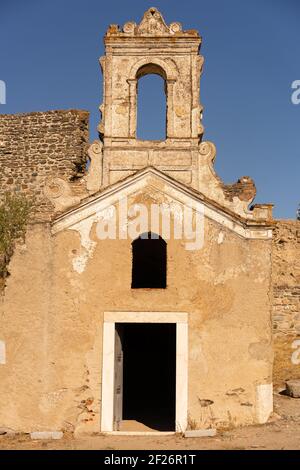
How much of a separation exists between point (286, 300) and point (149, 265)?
423cm

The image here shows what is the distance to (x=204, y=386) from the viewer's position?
9336 millimetres

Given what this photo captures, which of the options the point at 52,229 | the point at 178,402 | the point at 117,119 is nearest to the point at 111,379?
the point at 178,402

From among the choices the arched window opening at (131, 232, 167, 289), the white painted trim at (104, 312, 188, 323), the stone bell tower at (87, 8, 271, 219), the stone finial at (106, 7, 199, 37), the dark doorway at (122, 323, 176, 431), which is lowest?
the dark doorway at (122, 323, 176, 431)

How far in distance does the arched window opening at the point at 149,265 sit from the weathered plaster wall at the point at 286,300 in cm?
365

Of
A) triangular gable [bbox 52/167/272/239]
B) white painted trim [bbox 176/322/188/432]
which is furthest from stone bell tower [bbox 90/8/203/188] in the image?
white painted trim [bbox 176/322/188/432]

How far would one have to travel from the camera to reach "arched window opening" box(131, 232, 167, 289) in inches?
501

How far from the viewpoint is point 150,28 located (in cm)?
1110

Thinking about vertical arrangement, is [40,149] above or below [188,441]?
above

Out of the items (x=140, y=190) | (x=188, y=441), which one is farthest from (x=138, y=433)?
(x=140, y=190)

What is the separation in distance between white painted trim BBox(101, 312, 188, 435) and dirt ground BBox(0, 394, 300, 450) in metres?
0.34

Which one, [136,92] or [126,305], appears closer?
[126,305]

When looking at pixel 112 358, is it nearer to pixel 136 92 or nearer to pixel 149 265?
pixel 149 265

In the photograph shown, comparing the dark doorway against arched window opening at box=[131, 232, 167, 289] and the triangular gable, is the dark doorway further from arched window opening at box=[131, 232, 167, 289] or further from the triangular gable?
the triangular gable
